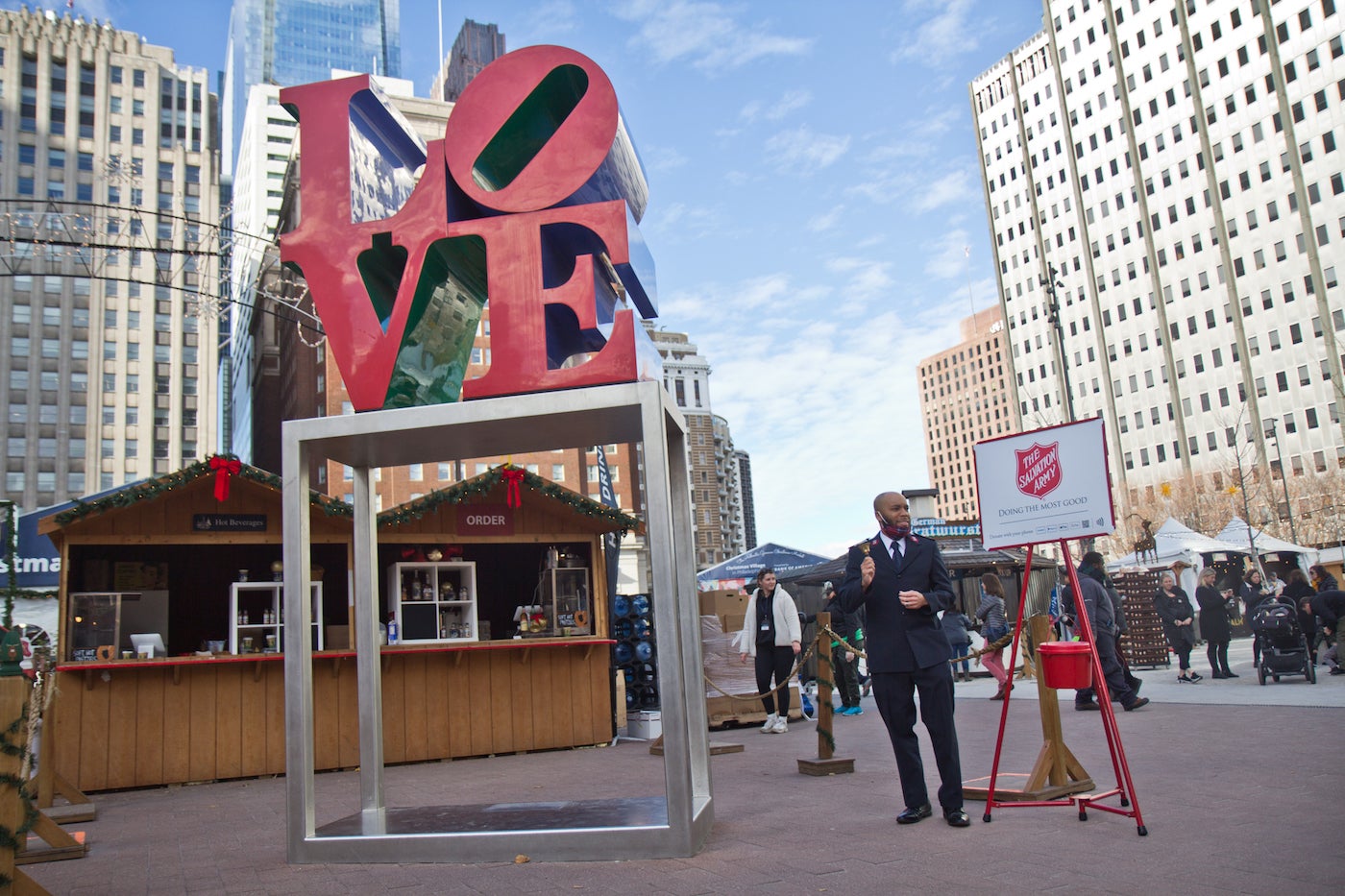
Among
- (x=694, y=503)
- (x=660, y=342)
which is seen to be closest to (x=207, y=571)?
(x=694, y=503)

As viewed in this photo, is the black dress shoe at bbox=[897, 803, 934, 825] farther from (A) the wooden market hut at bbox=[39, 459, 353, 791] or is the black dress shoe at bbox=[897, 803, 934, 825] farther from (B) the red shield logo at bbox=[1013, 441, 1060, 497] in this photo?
(A) the wooden market hut at bbox=[39, 459, 353, 791]

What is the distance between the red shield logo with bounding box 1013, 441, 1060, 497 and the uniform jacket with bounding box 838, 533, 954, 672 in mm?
741

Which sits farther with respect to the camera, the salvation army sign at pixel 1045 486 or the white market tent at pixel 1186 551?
the white market tent at pixel 1186 551

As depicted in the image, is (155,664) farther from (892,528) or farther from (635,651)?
(892,528)

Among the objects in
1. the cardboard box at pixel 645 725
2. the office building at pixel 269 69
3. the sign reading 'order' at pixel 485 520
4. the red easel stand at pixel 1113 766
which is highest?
the office building at pixel 269 69

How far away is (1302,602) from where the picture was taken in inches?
564

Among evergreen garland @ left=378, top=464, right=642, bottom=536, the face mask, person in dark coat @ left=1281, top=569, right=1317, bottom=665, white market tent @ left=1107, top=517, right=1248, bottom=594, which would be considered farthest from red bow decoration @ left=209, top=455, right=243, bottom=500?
white market tent @ left=1107, top=517, right=1248, bottom=594

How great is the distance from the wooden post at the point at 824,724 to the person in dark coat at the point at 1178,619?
8.81m

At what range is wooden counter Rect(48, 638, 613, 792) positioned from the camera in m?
10.4

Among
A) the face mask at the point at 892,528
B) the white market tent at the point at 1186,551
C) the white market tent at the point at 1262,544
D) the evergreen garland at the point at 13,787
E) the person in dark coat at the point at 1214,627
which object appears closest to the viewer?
the evergreen garland at the point at 13,787

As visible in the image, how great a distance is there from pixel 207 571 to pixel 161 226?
88757 mm

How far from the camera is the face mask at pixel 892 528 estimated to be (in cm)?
629

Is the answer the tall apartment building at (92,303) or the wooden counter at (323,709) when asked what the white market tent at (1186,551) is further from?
the tall apartment building at (92,303)

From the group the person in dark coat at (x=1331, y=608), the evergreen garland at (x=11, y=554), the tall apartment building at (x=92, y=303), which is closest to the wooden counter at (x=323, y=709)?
the evergreen garland at (x=11, y=554)
